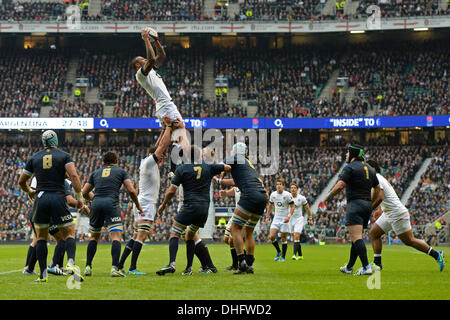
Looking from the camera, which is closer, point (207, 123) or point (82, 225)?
point (82, 225)

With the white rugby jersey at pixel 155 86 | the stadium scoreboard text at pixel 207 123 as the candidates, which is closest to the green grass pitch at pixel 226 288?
the white rugby jersey at pixel 155 86

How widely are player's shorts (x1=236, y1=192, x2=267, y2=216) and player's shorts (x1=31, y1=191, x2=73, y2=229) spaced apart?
148 inches

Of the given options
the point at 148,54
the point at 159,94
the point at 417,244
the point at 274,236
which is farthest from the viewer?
the point at 274,236

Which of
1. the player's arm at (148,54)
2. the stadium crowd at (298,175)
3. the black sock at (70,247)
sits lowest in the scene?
the stadium crowd at (298,175)

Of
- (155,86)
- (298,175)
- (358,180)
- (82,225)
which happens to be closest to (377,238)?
(358,180)

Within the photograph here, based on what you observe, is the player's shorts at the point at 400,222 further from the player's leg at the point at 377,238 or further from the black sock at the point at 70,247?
the black sock at the point at 70,247

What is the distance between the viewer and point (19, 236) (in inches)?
1694

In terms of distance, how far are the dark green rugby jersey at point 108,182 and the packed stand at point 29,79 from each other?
136ft

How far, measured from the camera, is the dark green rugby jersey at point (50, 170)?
10.3 m

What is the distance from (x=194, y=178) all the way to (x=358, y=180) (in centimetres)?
332

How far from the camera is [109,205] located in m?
11.8

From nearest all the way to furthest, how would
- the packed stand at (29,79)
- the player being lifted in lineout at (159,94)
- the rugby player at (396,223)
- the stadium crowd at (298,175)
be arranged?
the player being lifted in lineout at (159,94) → the rugby player at (396,223) → the stadium crowd at (298,175) → the packed stand at (29,79)

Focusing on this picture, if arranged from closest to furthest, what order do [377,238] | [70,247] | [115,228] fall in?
1. [70,247]
2. [115,228]
3. [377,238]

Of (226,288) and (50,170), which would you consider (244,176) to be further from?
(50,170)
